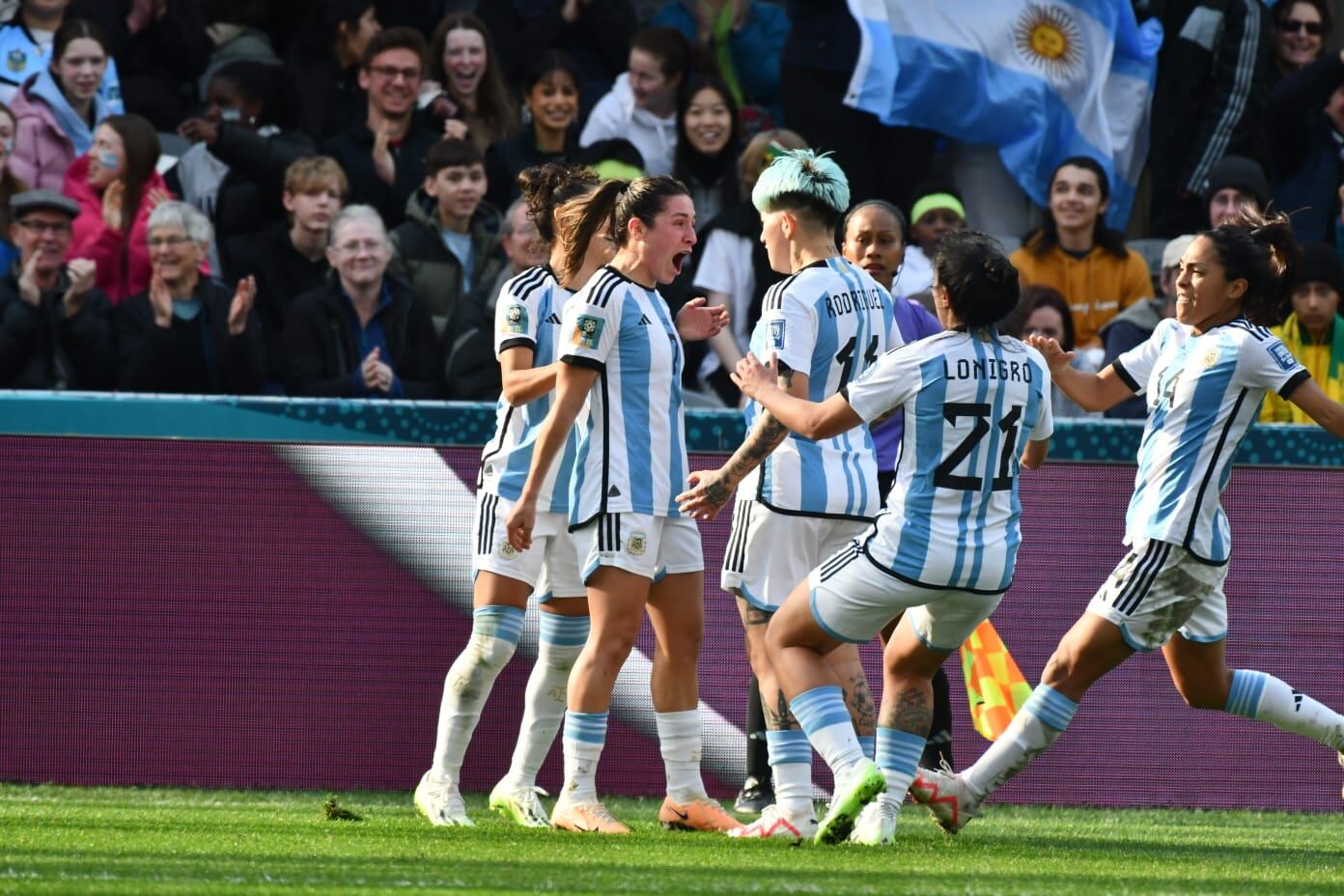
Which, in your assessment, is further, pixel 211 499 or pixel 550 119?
pixel 550 119

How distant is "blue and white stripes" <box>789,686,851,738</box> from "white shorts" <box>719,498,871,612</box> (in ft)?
1.90

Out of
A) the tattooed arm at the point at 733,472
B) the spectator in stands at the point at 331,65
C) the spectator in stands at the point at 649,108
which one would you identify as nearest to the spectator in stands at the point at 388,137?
the spectator in stands at the point at 331,65

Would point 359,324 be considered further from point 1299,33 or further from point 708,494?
point 1299,33

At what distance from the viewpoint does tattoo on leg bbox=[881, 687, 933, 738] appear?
647cm

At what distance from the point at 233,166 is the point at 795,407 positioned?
5657 mm

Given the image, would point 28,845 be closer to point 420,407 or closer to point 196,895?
point 196,895

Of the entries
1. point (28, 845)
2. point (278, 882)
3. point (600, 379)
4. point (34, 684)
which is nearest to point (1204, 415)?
point (600, 379)

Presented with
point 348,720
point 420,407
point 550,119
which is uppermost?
point 550,119

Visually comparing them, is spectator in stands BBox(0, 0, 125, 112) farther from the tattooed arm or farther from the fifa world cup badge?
the tattooed arm

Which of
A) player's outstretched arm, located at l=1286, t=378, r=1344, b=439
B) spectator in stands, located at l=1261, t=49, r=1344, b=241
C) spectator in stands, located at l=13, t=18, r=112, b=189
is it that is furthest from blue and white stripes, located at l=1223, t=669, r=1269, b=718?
spectator in stands, located at l=13, t=18, r=112, b=189

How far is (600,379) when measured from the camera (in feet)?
22.2

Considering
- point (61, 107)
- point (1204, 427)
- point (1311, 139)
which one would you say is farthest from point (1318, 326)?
point (61, 107)

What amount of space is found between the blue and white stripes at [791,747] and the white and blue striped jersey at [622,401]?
2.72 feet

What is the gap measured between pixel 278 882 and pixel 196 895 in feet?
0.91
